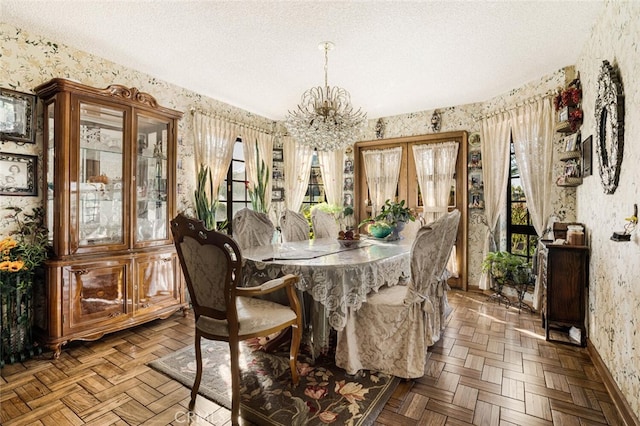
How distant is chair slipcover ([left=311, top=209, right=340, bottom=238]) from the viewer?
12.6 ft

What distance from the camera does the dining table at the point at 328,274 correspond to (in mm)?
2133

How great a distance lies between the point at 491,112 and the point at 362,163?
203 cm

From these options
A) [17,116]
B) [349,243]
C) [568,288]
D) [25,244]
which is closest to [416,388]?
[349,243]

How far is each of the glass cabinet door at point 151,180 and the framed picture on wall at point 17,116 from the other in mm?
790

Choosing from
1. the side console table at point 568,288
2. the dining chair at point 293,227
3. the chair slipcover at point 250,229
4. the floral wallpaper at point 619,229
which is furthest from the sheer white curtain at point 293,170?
the floral wallpaper at point 619,229

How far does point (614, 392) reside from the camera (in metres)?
1.89

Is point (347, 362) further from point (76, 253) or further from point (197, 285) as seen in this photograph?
point (76, 253)

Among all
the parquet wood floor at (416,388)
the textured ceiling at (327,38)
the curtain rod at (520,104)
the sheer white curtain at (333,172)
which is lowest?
the parquet wood floor at (416,388)

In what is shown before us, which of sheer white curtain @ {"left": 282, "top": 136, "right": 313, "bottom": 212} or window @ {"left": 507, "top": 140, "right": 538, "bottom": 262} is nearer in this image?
window @ {"left": 507, "top": 140, "right": 538, "bottom": 262}

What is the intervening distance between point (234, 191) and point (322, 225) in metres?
1.68

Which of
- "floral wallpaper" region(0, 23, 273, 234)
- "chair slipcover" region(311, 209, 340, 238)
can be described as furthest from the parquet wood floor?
"chair slipcover" region(311, 209, 340, 238)

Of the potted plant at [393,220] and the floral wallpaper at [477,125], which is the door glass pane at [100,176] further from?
the floral wallpaper at [477,125]

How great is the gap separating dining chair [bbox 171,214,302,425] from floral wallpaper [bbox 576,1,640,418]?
1.92 meters

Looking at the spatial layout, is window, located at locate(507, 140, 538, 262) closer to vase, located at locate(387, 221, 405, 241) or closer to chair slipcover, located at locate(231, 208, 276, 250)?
vase, located at locate(387, 221, 405, 241)
